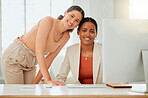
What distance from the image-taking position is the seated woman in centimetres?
208

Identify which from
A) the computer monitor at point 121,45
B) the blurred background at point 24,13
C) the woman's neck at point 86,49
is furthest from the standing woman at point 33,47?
the blurred background at point 24,13

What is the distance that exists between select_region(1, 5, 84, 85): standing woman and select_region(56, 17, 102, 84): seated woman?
14 centimetres

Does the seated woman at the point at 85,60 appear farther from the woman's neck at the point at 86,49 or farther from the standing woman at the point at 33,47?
the standing woman at the point at 33,47

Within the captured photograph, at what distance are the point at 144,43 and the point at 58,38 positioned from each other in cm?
114

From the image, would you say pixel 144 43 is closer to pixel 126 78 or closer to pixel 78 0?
pixel 126 78

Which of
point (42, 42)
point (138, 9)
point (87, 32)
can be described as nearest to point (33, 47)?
point (42, 42)

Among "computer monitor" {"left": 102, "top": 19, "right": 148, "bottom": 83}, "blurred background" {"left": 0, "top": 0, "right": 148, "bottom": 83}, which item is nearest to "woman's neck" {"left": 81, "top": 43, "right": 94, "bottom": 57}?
"computer monitor" {"left": 102, "top": 19, "right": 148, "bottom": 83}

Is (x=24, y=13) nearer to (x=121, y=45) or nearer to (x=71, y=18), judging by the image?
(x=71, y=18)

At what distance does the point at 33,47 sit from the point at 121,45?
1059mm

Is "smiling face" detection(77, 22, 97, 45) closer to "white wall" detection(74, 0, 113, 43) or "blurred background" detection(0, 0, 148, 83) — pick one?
"white wall" detection(74, 0, 113, 43)

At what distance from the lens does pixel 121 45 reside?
1.19 metres

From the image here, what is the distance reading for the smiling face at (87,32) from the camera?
7.18 ft

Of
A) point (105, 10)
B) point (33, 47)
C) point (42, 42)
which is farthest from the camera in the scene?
point (105, 10)

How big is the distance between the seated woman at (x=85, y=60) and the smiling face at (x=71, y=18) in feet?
0.37
